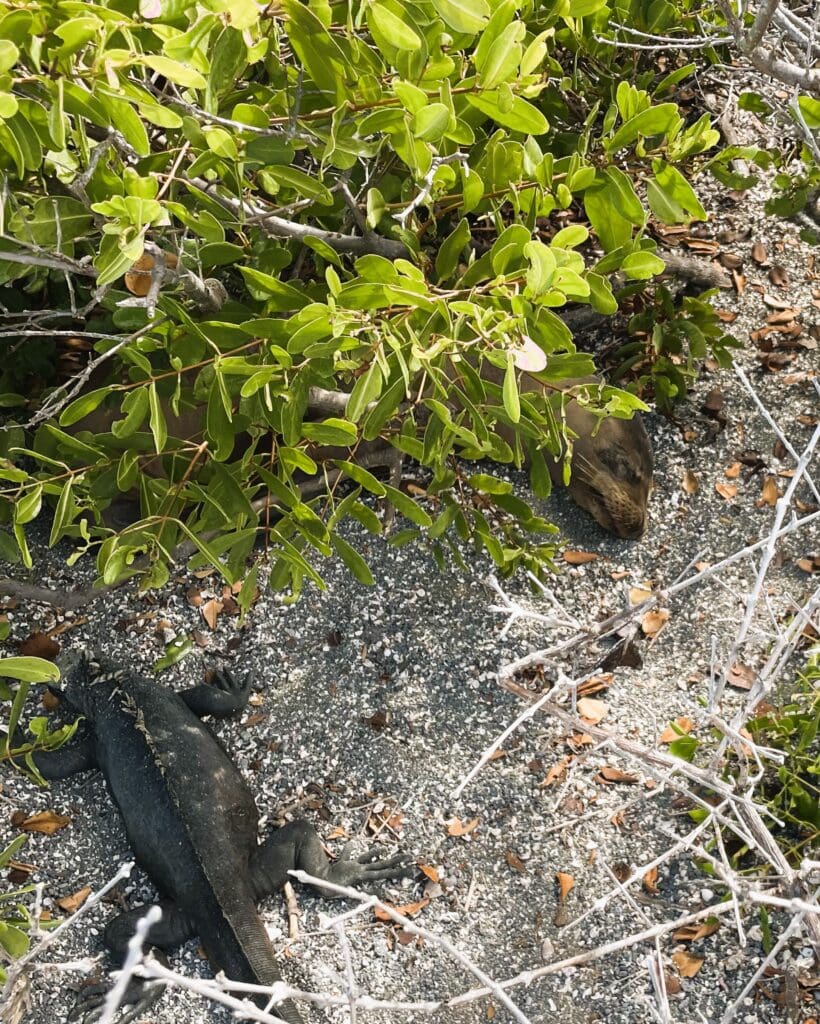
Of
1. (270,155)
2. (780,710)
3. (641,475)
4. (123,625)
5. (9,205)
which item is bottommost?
(123,625)

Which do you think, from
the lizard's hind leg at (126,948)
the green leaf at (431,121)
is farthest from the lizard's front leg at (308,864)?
the green leaf at (431,121)

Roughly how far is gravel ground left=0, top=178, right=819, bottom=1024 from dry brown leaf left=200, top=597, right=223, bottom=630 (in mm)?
33

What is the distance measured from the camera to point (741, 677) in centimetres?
365

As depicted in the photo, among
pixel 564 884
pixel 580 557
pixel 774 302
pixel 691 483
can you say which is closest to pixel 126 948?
pixel 564 884

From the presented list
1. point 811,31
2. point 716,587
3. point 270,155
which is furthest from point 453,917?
point 811,31

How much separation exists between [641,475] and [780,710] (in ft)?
3.29

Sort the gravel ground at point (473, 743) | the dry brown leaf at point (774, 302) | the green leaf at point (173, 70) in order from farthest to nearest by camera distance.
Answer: the dry brown leaf at point (774, 302)
the gravel ground at point (473, 743)
the green leaf at point (173, 70)

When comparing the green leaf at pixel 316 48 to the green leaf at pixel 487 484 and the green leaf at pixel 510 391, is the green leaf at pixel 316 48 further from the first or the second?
the green leaf at pixel 487 484

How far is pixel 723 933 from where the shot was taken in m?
3.21

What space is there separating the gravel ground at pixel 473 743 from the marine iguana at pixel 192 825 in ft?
0.31

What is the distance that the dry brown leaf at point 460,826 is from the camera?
3512 millimetres

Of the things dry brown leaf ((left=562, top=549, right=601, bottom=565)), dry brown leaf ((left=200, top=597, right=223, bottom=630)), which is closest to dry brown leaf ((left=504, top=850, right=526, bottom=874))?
dry brown leaf ((left=562, top=549, right=601, bottom=565))

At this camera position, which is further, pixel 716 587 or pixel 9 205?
pixel 716 587

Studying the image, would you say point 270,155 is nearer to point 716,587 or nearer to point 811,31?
point 811,31
